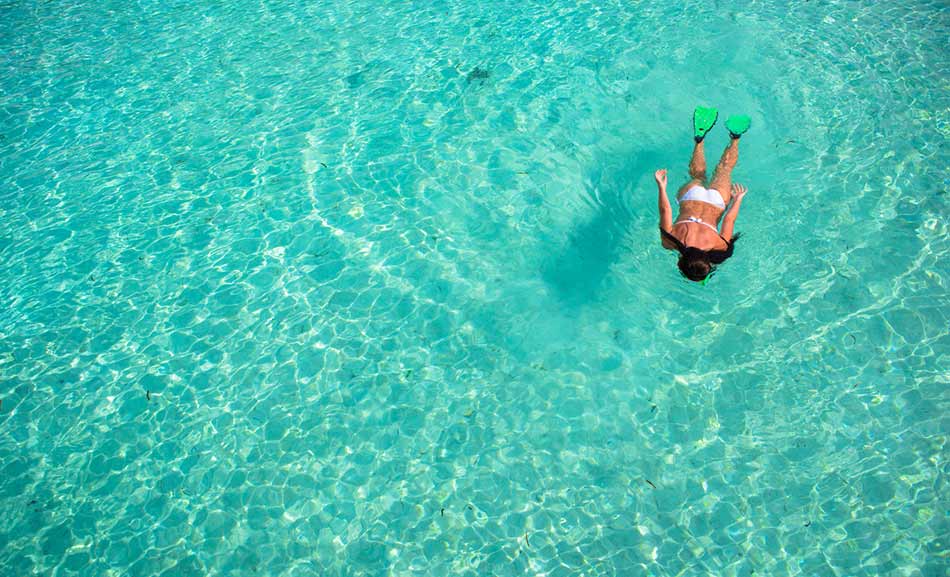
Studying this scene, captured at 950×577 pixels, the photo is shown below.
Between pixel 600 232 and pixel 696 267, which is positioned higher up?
pixel 696 267

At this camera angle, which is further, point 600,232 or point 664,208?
point 600,232

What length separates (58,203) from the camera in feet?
24.7

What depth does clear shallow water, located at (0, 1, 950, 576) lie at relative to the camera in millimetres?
4961

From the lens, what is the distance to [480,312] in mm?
6215

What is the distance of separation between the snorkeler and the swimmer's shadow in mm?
563

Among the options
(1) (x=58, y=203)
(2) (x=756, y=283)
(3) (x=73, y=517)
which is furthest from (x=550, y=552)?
(1) (x=58, y=203)

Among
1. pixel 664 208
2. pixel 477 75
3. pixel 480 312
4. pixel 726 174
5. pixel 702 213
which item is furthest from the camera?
pixel 477 75

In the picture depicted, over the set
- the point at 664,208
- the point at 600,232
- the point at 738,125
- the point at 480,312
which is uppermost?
the point at 738,125

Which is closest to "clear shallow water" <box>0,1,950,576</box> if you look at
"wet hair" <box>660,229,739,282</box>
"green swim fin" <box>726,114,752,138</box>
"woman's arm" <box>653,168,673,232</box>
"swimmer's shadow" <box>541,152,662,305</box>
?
"swimmer's shadow" <box>541,152,662,305</box>

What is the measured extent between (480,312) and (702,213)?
2.34 metres

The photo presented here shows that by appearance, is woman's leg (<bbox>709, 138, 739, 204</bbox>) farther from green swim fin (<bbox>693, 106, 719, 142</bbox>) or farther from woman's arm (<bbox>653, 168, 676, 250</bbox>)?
woman's arm (<bbox>653, 168, 676, 250</bbox>)

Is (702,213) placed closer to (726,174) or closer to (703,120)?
(726,174)

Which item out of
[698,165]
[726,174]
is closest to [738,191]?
[726,174]

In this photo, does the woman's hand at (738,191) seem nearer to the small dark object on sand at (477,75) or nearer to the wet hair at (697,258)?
the wet hair at (697,258)
